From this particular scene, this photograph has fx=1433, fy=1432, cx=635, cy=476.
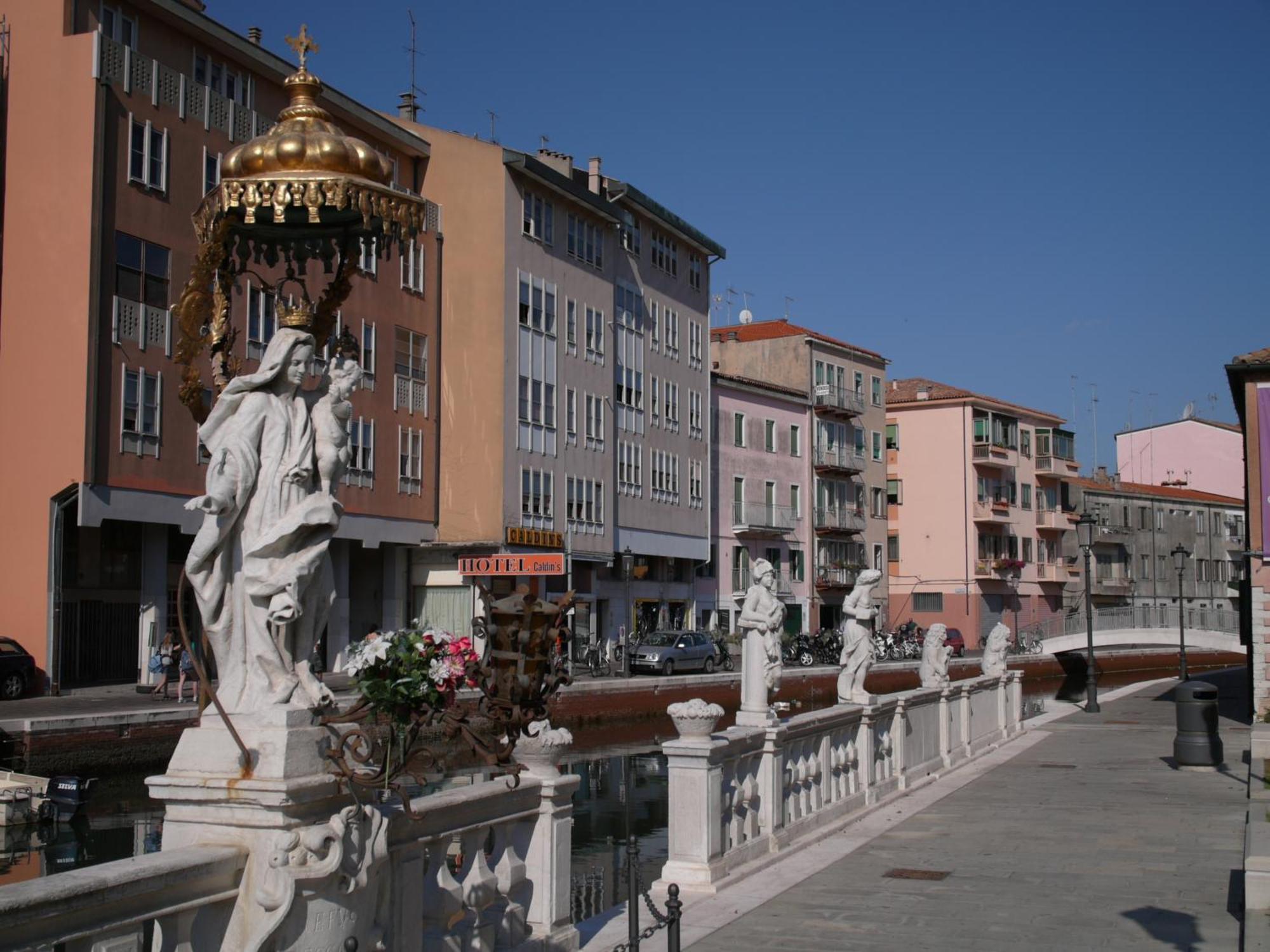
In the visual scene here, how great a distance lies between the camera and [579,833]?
71.3 ft

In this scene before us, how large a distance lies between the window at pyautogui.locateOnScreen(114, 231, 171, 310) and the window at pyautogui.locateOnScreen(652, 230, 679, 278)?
90.9 feet

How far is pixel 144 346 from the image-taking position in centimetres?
3447

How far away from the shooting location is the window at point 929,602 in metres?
81.4

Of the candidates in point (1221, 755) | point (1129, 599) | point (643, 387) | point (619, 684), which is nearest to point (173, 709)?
point (619, 684)

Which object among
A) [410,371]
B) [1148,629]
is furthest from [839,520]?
[410,371]

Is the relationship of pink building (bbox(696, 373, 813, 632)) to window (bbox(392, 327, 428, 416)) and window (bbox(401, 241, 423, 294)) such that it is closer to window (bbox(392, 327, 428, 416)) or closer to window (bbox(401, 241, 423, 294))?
window (bbox(392, 327, 428, 416))

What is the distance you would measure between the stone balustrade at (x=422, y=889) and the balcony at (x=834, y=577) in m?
63.0

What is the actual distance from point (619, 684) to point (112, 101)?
19.6 metres

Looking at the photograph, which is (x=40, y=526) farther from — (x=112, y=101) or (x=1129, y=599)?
(x=1129, y=599)

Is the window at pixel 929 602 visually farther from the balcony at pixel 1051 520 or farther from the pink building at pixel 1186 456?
the pink building at pixel 1186 456

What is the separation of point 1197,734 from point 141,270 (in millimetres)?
25874

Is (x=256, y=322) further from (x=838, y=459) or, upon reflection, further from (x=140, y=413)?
(x=838, y=459)

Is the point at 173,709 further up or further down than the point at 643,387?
further down

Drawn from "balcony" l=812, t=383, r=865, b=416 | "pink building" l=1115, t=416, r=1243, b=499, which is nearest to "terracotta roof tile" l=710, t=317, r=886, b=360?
"balcony" l=812, t=383, r=865, b=416
